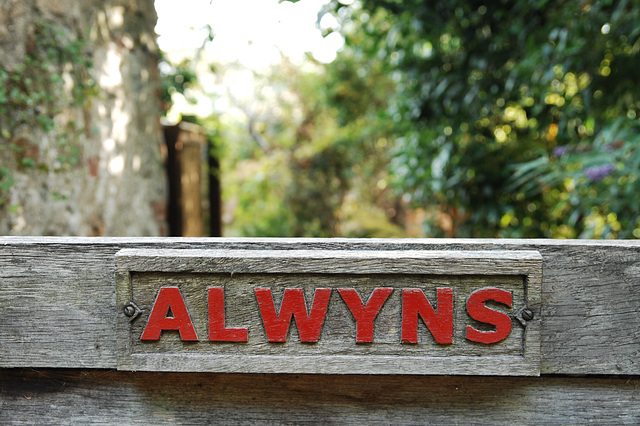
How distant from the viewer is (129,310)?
0.78 metres

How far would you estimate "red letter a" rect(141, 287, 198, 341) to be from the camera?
78 cm

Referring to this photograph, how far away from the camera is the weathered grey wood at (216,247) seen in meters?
0.78

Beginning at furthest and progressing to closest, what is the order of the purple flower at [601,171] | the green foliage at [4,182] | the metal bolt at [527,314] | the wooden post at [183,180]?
the wooden post at [183,180] → the purple flower at [601,171] → the green foliage at [4,182] → the metal bolt at [527,314]

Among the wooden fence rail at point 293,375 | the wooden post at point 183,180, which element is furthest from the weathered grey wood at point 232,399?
the wooden post at point 183,180

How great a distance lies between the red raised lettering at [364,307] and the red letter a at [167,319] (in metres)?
0.26

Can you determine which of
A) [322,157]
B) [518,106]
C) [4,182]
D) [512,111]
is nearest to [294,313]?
[4,182]

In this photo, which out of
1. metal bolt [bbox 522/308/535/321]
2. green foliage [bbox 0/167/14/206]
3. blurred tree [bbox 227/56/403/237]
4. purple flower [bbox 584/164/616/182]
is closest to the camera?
metal bolt [bbox 522/308/535/321]

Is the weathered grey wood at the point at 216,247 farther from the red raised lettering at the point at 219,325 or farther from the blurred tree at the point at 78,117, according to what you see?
the blurred tree at the point at 78,117

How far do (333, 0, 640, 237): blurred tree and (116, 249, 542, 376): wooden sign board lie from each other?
46.9 inches

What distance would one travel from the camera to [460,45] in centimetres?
249

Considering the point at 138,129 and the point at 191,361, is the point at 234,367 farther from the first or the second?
the point at 138,129

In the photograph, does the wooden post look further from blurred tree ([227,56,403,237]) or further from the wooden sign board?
blurred tree ([227,56,403,237])

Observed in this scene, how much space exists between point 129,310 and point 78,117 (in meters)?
1.18

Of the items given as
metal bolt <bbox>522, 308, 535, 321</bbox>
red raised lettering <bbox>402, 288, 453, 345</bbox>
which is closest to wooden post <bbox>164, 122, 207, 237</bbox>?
red raised lettering <bbox>402, 288, 453, 345</bbox>
